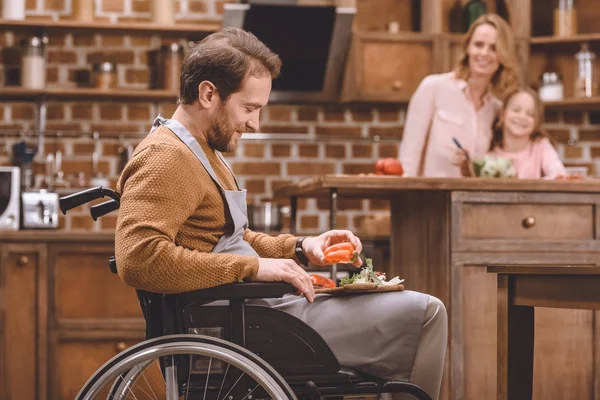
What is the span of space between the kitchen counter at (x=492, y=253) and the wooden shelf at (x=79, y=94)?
1309mm

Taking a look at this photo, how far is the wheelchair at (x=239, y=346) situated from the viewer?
5.88 feet

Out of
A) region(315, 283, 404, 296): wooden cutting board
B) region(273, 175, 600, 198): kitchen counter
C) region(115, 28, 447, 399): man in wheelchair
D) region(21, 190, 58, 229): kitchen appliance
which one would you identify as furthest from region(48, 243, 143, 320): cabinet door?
region(315, 283, 404, 296): wooden cutting board

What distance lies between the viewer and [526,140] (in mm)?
4008

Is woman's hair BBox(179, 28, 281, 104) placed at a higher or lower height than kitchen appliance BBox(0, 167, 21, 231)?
higher

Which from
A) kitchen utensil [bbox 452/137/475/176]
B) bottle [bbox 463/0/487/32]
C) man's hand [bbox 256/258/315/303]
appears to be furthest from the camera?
bottle [bbox 463/0/487/32]

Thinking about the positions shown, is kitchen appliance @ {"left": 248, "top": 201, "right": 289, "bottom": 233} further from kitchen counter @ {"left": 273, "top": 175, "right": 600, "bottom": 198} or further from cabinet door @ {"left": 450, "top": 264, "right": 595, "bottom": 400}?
cabinet door @ {"left": 450, "top": 264, "right": 595, "bottom": 400}

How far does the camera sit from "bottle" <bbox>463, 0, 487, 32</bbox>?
15.4ft

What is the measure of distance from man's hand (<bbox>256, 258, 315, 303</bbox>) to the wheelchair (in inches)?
0.9

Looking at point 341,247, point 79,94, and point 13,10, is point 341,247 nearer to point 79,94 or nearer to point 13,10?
point 79,94

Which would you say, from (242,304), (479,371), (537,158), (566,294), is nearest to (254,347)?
(242,304)

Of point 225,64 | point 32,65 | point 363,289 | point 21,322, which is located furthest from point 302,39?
point 363,289

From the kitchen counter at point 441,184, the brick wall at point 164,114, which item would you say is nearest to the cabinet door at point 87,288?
the brick wall at point 164,114

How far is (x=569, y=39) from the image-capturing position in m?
4.63

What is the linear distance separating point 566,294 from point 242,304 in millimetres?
647
